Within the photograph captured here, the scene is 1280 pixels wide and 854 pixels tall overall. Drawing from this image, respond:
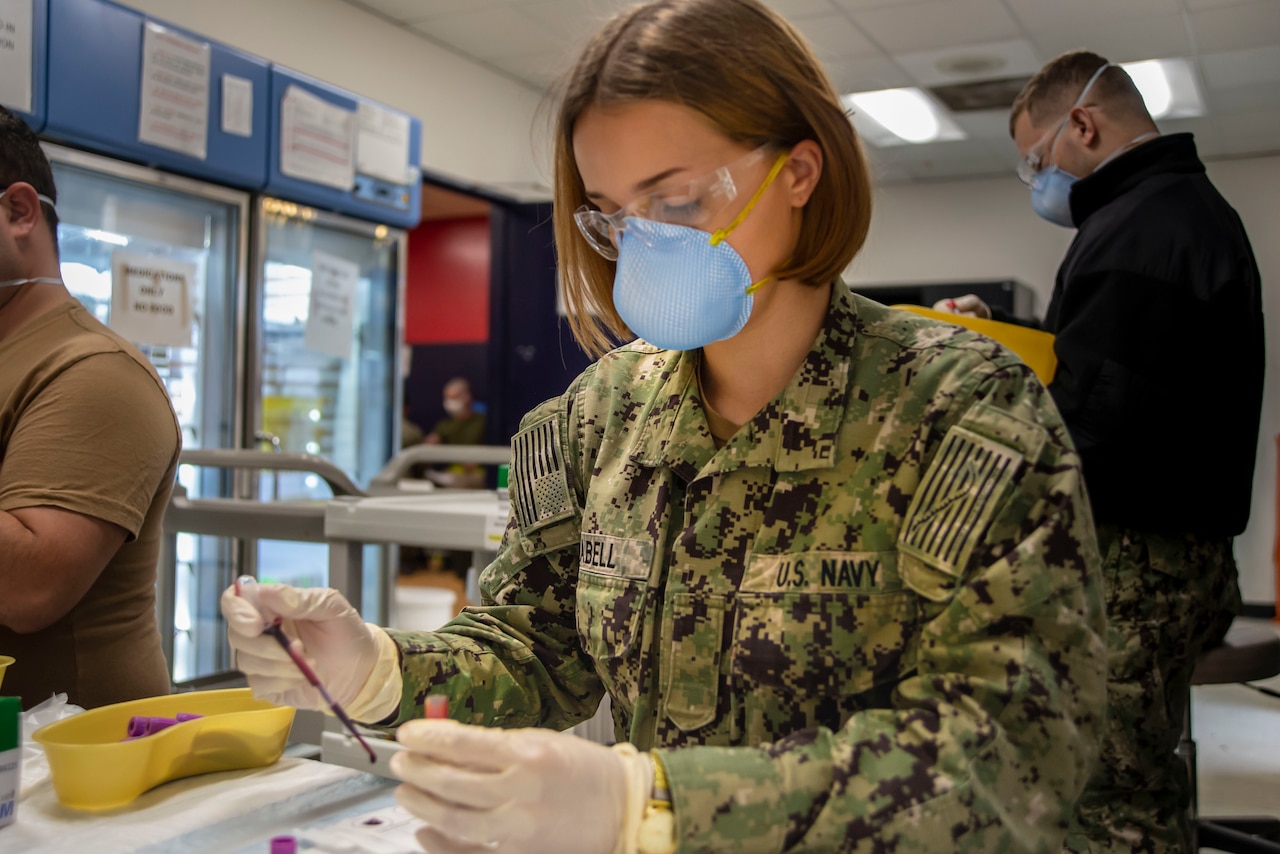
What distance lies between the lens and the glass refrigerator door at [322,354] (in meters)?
3.91

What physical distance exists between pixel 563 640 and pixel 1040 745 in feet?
1.82

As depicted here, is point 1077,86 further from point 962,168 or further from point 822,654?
point 962,168

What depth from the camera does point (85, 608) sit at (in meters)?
1.55

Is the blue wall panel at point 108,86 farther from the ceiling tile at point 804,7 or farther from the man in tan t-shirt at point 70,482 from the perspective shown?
the ceiling tile at point 804,7

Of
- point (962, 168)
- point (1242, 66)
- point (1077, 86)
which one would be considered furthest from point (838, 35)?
point (1077, 86)

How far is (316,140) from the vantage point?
12.6 ft

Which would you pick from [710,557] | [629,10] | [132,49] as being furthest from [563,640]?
[132,49]

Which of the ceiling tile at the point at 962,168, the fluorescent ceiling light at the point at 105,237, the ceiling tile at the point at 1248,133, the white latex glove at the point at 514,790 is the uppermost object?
the ceiling tile at the point at 1248,133

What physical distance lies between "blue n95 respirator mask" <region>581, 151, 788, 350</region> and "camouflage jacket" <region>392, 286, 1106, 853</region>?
9cm

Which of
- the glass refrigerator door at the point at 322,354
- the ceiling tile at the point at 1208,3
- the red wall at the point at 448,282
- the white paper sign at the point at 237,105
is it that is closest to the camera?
the white paper sign at the point at 237,105

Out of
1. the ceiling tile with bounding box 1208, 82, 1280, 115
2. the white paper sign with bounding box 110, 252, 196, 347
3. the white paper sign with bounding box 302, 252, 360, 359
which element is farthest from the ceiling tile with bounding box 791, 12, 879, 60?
the white paper sign with bounding box 110, 252, 196, 347

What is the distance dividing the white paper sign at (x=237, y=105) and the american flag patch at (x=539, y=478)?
2764 millimetres

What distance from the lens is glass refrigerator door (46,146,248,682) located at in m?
3.30

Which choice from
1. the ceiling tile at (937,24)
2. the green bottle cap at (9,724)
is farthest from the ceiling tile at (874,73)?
the green bottle cap at (9,724)
